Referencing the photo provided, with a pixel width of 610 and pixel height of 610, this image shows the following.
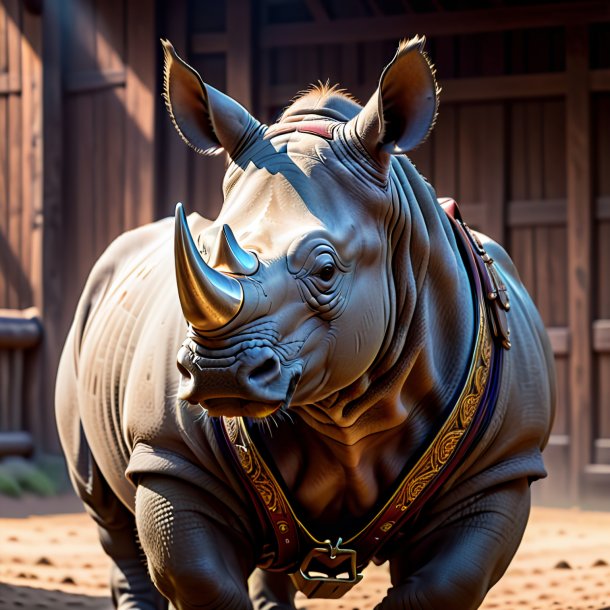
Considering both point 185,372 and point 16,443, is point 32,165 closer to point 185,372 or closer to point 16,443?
point 16,443

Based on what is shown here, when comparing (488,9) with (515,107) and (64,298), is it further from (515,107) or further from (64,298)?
(64,298)

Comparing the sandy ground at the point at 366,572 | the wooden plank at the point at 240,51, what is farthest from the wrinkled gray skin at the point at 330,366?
the wooden plank at the point at 240,51

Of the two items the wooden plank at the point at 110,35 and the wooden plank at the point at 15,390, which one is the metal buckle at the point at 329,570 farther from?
the wooden plank at the point at 110,35

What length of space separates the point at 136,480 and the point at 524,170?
588 cm

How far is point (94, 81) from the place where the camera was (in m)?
9.70

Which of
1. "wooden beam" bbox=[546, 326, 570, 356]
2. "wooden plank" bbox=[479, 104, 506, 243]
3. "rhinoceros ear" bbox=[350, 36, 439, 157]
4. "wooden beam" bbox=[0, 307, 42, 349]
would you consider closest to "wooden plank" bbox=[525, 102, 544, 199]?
"wooden plank" bbox=[479, 104, 506, 243]

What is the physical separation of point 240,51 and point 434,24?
1372mm

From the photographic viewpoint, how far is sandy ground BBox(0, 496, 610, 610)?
17.9ft

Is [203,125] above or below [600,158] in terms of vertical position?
below

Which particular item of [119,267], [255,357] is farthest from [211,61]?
[255,357]

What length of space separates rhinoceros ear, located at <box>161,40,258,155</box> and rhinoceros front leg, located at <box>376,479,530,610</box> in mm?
1117

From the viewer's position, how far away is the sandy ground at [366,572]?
5.46 metres

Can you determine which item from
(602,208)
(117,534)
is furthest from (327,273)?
(602,208)

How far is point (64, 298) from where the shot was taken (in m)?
9.73
